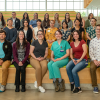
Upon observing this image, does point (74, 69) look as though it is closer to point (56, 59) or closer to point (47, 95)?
point (56, 59)

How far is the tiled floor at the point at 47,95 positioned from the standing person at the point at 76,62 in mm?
175

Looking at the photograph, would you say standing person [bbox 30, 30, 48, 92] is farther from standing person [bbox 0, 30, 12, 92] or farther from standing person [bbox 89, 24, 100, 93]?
standing person [bbox 89, 24, 100, 93]

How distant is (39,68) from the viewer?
110 inches

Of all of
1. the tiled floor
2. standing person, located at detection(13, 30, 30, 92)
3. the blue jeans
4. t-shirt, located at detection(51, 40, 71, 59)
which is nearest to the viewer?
the tiled floor

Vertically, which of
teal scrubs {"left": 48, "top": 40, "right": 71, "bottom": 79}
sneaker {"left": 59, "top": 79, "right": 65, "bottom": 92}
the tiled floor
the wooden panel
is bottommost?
the tiled floor

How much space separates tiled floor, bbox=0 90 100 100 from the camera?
2383 mm

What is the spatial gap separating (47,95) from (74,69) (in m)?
0.72

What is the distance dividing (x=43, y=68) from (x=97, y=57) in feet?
3.73

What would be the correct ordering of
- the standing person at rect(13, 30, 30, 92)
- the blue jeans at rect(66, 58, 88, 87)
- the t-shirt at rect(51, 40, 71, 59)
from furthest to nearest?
the t-shirt at rect(51, 40, 71, 59), the standing person at rect(13, 30, 30, 92), the blue jeans at rect(66, 58, 88, 87)

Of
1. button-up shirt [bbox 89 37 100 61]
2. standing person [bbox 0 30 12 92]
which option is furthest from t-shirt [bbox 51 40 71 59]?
standing person [bbox 0 30 12 92]

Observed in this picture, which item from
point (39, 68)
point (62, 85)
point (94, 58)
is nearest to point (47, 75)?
point (39, 68)

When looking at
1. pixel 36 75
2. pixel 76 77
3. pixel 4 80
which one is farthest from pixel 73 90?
pixel 4 80

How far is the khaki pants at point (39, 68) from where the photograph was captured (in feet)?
9.09

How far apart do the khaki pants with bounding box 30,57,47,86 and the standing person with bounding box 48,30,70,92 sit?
0.12 metres
